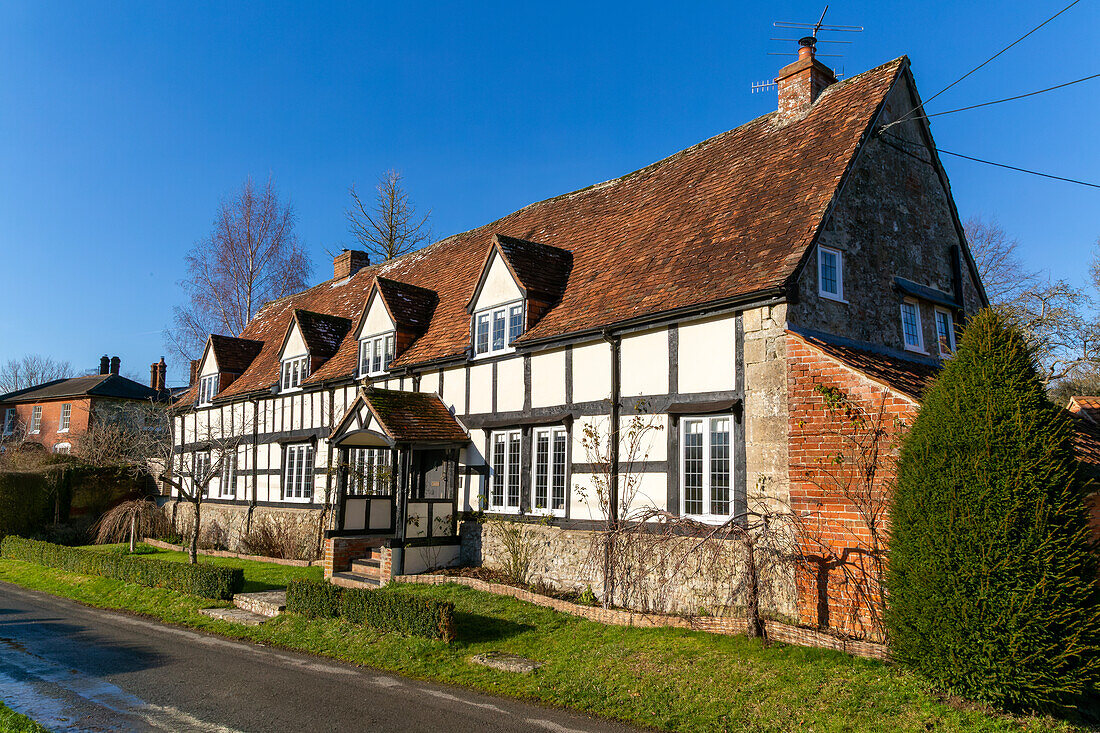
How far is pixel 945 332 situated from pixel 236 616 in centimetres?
1555

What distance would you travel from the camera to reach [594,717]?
9.02 metres

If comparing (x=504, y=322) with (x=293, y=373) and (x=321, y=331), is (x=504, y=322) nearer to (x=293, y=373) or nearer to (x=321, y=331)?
(x=321, y=331)

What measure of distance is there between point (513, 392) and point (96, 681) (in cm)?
924

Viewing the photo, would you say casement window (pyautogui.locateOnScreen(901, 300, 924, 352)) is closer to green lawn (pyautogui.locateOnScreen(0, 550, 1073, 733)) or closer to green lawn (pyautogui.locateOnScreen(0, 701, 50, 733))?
green lawn (pyautogui.locateOnScreen(0, 550, 1073, 733))

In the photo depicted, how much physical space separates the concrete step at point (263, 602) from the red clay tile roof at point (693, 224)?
663 cm

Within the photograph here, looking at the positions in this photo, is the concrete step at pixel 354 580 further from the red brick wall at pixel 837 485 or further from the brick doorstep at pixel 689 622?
the red brick wall at pixel 837 485

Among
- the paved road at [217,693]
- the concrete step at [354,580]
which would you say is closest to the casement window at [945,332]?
the paved road at [217,693]

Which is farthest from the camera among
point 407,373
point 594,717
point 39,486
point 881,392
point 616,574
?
point 39,486

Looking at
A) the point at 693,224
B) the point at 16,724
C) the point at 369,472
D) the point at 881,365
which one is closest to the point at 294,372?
the point at 369,472

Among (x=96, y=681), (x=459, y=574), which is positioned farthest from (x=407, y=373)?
(x=96, y=681)

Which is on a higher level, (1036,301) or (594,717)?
(1036,301)

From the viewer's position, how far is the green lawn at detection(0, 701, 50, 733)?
26.5 ft

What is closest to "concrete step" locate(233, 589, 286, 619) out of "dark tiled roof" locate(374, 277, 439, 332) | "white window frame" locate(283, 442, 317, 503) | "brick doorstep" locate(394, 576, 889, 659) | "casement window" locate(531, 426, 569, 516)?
"brick doorstep" locate(394, 576, 889, 659)

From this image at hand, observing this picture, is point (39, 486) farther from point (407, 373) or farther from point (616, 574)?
point (616, 574)
